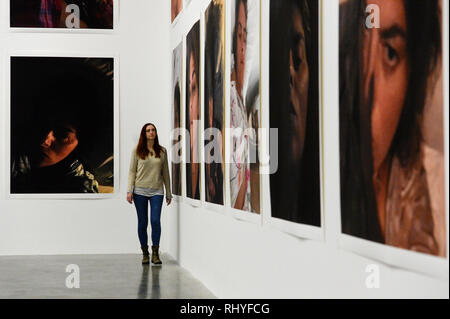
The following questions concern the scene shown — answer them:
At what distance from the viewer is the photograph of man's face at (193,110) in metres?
10.2

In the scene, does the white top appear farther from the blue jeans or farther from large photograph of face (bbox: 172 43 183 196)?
the blue jeans

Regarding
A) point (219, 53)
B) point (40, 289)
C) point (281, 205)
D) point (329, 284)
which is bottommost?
point (40, 289)

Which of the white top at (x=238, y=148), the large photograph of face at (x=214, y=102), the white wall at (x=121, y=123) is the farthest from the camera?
the white wall at (x=121, y=123)

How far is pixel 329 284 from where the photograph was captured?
4758 mm

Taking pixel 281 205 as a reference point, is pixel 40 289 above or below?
below

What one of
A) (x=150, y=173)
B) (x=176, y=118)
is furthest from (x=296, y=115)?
(x=176, y=118)

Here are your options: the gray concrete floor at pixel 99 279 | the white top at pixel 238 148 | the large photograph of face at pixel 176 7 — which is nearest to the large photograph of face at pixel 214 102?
the white top at pixel 238 148

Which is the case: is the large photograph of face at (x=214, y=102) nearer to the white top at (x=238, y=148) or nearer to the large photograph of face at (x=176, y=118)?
the white top at (x=238, y=148)

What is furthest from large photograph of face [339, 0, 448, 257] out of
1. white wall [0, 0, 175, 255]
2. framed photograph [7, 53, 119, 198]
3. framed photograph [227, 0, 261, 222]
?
framed photograph [7, 53, 119, 198]

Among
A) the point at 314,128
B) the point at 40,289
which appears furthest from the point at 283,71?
the point at 40,289

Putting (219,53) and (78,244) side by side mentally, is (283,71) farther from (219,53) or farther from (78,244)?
(78,244)

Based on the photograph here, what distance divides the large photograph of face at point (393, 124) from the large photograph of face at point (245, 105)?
2195 millimetres

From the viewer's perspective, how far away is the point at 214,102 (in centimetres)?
885
